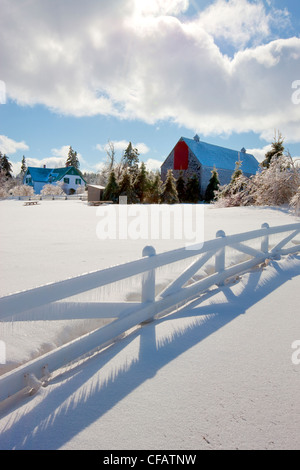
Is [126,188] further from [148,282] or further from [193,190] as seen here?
[148,282]

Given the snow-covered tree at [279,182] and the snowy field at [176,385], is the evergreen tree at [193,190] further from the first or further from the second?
the snowy field at [176,385]

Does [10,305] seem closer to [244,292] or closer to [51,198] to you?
[244,292]

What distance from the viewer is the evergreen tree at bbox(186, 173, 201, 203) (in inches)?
1612

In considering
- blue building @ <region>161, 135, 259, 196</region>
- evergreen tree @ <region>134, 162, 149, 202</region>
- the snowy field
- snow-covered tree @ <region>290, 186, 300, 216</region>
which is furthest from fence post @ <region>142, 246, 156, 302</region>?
blue building @ <region>161, 135, 259, 196</region>

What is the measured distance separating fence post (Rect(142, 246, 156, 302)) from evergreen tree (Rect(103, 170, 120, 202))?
31.5m

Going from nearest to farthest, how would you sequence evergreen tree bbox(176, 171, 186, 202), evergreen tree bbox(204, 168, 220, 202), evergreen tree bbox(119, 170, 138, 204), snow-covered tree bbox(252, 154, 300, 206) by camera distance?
snow-covered tree bbox(252, 154, 300, 206) → evergreen tree bbox(119, 170, 138, 204) → evergreen tree bbox(204, 168, 220, 202) → evergreen tree bbox(176, 171, 186, 202)

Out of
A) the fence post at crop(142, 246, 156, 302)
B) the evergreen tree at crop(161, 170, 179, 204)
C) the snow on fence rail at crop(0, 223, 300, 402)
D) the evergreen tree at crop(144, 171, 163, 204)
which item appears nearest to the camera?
the snow on fence rail at crop(0, 223, 300, 402)

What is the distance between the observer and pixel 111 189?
34.5 metres

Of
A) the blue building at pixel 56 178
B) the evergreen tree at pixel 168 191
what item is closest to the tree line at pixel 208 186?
the evergreen tree at pixel 168 191

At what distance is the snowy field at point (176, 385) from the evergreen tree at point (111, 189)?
30.6m

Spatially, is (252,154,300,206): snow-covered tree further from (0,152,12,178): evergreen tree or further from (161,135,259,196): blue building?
(0,152,12,178): evergreen tree

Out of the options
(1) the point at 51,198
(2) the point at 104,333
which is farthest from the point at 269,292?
(1) the point at 51,198
